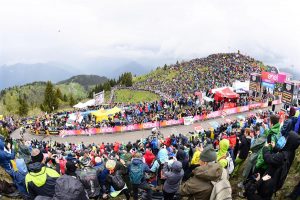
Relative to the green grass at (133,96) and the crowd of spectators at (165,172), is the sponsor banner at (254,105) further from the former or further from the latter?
the crowd of spectators at (165,172)

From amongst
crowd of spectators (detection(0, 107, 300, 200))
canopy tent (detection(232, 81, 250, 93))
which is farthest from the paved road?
crowd of spectators (detection(0, 107, 300, 200))

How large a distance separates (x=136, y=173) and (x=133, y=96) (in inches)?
2008

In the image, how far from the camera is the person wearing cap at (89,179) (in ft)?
27.7

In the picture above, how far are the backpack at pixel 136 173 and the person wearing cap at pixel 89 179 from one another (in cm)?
101

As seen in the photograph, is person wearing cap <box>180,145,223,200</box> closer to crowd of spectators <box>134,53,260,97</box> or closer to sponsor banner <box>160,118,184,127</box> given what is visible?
sponsor banner <box>160,118,184,127</box>

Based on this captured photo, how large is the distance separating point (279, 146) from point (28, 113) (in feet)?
225

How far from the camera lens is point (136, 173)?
28.2 feet

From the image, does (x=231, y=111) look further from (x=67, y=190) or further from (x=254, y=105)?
(x=67, y=190)

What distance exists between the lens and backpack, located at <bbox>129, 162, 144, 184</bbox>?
858cm

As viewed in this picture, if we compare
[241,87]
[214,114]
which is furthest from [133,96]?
[214,114]

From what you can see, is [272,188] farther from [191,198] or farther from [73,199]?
[73,199]

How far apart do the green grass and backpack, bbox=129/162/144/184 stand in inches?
1753

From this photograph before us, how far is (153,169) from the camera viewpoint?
9625 millimetres

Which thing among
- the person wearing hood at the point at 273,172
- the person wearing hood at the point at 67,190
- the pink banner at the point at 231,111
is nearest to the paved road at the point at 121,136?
the pink banner at the point at 231,111
